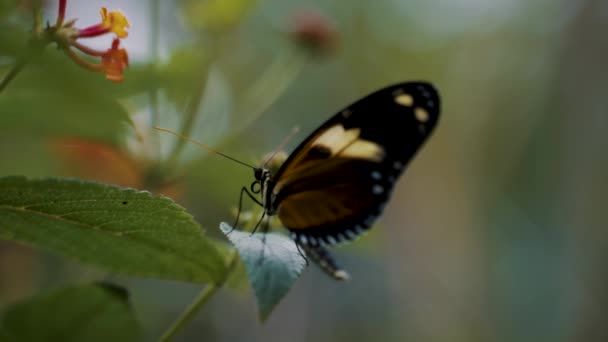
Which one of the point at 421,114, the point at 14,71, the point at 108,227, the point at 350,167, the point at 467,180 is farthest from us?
the point at 467,180

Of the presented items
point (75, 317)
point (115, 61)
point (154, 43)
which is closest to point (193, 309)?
point (75, 317)

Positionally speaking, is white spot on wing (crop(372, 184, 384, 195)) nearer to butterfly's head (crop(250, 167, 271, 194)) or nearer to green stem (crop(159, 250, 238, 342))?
butterfly's head (crop(250, 167, 271, 194))

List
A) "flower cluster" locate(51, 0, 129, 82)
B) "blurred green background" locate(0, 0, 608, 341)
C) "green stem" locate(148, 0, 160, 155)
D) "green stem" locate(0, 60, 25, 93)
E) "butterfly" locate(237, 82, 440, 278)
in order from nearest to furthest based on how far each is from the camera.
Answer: "green stem" locate(0, 60, 25, 93), "flower cluster" locate(51, 0, 129, 82), "butterfly" locate(237, 82, 440, 278), "green stem" locate(148, 0, 160, 155), "blurred green background" locate(0, 0, 608, 341)

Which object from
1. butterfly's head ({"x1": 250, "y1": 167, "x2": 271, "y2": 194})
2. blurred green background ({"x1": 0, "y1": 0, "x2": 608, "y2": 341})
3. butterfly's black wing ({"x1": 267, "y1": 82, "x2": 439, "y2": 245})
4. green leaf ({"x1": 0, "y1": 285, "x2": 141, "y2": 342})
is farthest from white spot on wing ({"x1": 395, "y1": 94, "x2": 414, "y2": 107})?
blurred green background ({"x1": 0, "y1": 0, "x2": 608, "y2": 341})

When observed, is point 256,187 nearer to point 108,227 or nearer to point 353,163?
point 353,163

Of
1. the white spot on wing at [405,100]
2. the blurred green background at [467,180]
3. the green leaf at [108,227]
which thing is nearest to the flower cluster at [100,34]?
the green leaf at [108,227]

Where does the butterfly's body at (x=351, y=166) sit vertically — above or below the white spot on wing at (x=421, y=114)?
below

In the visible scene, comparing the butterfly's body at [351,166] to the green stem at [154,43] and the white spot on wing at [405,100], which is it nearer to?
the white spot on wing at [405,100]
